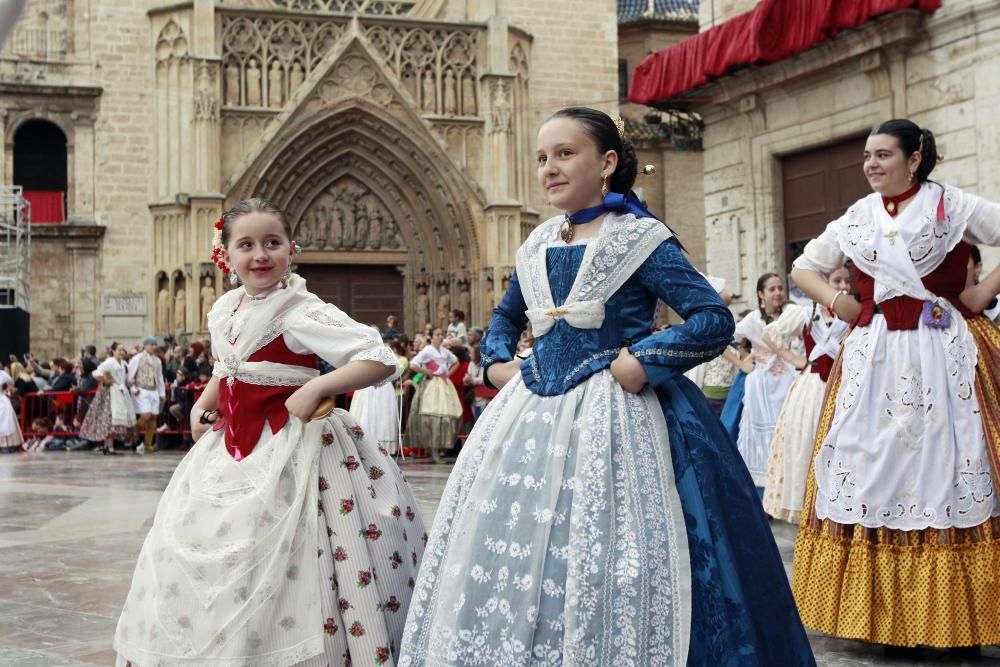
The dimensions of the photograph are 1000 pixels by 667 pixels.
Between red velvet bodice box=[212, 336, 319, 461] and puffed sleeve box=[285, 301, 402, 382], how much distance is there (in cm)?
4

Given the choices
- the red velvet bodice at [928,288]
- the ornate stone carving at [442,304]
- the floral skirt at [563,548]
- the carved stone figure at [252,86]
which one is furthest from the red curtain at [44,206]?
the floral skirt at [563,548]

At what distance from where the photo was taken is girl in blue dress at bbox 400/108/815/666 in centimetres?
294

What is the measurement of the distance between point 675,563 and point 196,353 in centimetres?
1664

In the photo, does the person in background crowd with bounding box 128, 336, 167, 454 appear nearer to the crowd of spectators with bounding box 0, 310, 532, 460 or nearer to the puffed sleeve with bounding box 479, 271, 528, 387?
the crowd of spectators with bounding box 0, 310, 532, 460

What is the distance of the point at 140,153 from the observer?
77.0 ft

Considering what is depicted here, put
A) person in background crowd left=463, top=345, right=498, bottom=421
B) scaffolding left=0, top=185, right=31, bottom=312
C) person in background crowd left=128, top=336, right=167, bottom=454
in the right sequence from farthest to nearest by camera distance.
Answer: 1. scaffolding left=0, top=185, right=31, bottom=312
2. person in background crowd left=128, top=336, right=167, bottom=454
3. person in background crowd left=463, top=345, right=498, bottom=421

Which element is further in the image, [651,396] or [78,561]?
[78,561]

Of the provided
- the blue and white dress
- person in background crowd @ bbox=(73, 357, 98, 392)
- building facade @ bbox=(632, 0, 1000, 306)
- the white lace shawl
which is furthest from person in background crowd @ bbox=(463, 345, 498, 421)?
the blue and white dress

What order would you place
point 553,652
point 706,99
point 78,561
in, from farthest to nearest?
1. point 706,99
2. point 78,561
3. point 553,652

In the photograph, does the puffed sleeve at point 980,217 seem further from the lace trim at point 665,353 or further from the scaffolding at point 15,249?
the scaffolding at point 15,249

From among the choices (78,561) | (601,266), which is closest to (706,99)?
(78,561)

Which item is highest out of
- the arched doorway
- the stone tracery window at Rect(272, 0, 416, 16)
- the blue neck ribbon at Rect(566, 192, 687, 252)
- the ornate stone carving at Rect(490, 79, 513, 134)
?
the stone tracery window at Rect(272, 0, 416, 16)

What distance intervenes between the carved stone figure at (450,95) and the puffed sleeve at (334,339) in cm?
2132

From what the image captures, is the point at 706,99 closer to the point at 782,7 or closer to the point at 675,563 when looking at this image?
the point at 782,7
